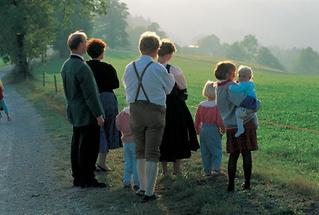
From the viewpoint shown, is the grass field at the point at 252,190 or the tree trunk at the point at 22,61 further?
the tree trunk at the point at 22,61

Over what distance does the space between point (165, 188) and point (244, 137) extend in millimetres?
1462

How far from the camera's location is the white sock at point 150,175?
6.18 meters

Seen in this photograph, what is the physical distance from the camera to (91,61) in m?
7.85

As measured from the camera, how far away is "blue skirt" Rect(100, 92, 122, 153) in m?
8.09

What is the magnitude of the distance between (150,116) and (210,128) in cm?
154

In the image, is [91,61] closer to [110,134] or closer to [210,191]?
[110,134]

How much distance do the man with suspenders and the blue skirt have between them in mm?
1841

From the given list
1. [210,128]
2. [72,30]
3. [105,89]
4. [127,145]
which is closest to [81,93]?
[105,89]

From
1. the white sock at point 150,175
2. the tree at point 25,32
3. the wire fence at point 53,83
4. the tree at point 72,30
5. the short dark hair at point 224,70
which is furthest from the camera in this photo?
the tree at point 72,30

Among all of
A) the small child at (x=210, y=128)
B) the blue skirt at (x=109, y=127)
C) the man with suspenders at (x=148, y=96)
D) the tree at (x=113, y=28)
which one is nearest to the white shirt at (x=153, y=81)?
the man with suspenders at (x=148, y=96)

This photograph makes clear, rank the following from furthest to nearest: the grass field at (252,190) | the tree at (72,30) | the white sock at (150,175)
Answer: the tree at (72,30) → the white sock at (150,175) → the grass field at (252,190)

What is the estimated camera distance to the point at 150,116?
6.12m

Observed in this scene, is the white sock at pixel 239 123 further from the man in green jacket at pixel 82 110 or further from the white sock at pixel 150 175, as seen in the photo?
the man in green jacket at pixel 82 110

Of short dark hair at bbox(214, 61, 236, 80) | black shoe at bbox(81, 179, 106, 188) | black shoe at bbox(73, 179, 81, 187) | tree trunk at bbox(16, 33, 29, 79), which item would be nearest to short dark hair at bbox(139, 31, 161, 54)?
short dark hair at bbox(214, 61, 236, 80)
